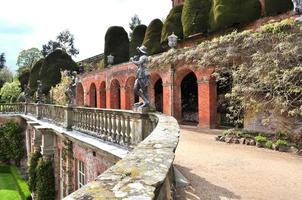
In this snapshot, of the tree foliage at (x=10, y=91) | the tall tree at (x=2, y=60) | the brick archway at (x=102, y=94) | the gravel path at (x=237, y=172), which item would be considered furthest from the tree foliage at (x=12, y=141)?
the tall tree at (x=2, y=60)

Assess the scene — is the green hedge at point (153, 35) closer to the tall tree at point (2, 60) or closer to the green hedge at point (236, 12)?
the green hedge at point (236, 12)

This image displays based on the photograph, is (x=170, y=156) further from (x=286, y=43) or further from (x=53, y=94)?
(x=53, y=94)

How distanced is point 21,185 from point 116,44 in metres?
16.5

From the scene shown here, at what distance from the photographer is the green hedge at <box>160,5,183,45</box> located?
70.9 ft

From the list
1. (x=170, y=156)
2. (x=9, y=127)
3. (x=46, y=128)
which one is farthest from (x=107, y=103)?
(x=170, y=156)

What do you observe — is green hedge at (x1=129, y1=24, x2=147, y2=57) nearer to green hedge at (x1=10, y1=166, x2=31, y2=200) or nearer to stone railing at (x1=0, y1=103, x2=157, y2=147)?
green hedge at (x1=10, y1=166, x2=31, y2=200)

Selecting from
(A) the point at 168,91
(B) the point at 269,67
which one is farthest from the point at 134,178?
(A) the point at 168,91

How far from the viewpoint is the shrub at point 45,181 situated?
45.5ft

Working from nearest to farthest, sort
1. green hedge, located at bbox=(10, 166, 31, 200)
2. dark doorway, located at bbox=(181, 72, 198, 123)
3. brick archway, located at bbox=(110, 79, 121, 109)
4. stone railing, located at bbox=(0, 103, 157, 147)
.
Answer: stone railing, located at bbox=(0, 103, 157, 147) → green hedge, located at bbox=(10, 166, 31, 200) → dark doorway, located at bbox=(181, 72, 198, 123) → brick archway, located at bbox=(110, 79, 121, 109)

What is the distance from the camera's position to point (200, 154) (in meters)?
8.80

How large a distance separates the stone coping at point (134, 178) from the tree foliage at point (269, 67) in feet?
27.0

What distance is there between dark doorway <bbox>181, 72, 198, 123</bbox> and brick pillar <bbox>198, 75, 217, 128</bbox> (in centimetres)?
446

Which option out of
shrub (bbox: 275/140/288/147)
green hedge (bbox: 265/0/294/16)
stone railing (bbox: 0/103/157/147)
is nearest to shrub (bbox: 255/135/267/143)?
shrub (bbox: 275/140/288/147)

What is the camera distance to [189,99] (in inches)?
854
